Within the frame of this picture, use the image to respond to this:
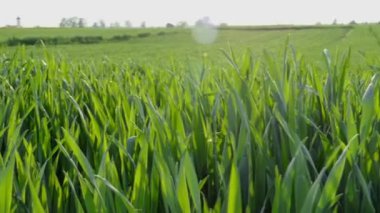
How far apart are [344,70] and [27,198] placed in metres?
0.57

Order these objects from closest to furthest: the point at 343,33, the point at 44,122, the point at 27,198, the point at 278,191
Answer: the point at 278,191 → the point at 27,198 → the point at 44,122 → the point at 343,33

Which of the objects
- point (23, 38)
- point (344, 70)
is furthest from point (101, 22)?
point (344, 70)

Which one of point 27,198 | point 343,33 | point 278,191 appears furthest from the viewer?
point 343,33

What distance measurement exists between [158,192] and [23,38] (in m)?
40.9

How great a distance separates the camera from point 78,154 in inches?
19.0

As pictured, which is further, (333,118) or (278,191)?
(333,118)

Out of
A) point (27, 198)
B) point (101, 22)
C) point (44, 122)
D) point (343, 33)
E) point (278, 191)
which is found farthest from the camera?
point (101, 22)

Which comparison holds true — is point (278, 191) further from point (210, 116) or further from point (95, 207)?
point (210, 116)

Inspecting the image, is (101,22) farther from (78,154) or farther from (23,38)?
(78,154)

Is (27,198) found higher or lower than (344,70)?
lower

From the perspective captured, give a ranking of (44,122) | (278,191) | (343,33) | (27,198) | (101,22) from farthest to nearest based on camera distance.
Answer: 1. (101,22)
2. (343,33)
3. (44,122)
4. (27,198)
5. (278,191)

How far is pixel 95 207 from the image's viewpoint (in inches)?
17.8

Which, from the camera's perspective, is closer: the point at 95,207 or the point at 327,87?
the point at 95,207

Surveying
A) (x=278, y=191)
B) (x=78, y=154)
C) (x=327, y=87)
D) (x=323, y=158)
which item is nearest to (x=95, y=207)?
(x=78, y=154)
